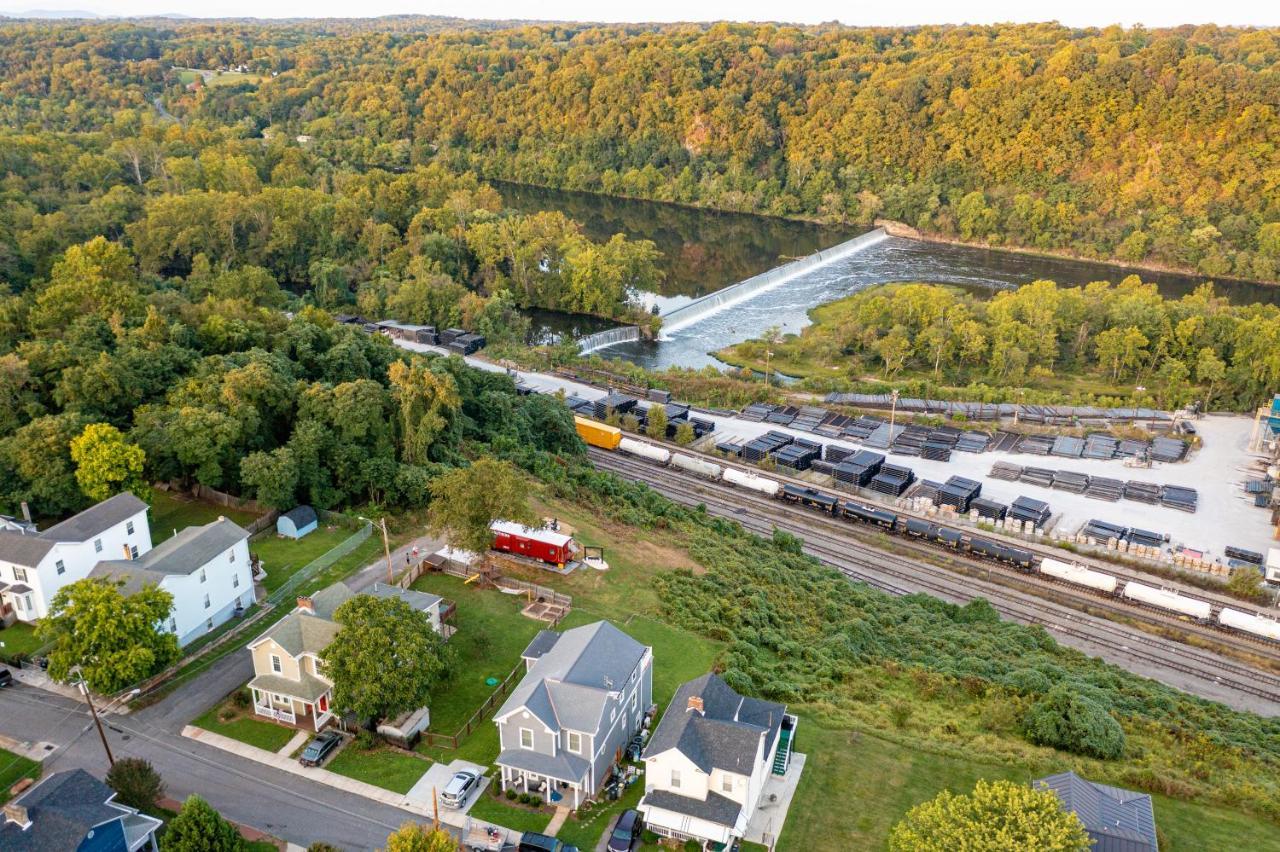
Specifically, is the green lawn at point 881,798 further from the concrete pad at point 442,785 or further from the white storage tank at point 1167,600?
the white storage tank at point 1167,600

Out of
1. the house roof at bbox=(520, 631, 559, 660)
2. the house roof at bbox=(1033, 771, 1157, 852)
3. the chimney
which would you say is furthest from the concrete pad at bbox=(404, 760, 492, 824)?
the house roof at bbox=(1033, 771, 1157, 852)

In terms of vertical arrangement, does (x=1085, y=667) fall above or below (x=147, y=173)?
below

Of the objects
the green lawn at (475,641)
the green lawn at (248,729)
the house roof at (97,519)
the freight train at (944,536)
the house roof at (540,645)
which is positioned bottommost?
the freight train at (944,536)

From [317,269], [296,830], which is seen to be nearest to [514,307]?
[317,269]

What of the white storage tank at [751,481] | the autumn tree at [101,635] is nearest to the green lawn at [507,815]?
the autumn tree at [101,635]

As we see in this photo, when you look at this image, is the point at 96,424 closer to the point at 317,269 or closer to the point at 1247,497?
the point at 317,269

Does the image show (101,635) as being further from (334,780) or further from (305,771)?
(334,780)
